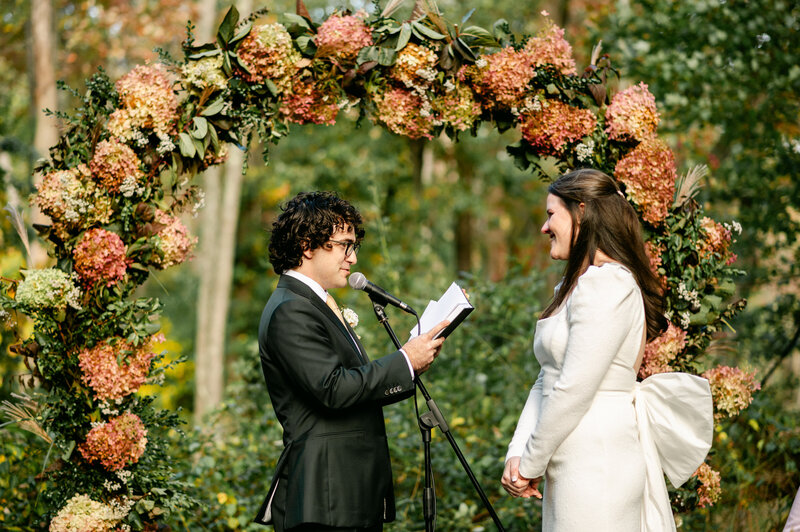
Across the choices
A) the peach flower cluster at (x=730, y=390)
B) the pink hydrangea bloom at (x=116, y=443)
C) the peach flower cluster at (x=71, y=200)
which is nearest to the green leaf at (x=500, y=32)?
the peach flower cluster at (x=730, y=390)

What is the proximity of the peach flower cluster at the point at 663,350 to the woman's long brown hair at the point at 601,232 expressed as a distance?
69 centimetres

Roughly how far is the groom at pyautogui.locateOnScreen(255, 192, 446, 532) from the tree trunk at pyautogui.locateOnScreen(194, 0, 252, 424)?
9.55 meters

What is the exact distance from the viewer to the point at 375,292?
3031mm

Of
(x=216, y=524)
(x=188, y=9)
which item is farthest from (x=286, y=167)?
(x=216, y=524)

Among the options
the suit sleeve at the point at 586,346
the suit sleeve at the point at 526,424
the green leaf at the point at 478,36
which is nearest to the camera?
the suit sleeve at the point at 586,346

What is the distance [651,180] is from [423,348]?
59.1 inches

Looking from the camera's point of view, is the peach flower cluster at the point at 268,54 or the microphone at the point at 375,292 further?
the peach flower cluster at the point at 268,54

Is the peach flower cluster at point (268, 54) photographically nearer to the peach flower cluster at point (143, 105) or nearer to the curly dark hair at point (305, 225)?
the peach flower cluster at point (143, 105)

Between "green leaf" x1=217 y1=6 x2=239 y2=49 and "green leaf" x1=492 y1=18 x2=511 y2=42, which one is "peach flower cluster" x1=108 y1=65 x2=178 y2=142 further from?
"green leaf" x1=492 y1=18 x2=511 y2=42

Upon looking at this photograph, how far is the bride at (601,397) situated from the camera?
2.66m

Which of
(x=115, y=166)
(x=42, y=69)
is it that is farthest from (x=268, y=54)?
(x=42, y=69)

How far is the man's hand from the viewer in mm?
2953

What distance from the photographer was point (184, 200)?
3785 millimetres

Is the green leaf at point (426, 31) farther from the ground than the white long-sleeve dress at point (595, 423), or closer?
farther from the ground
